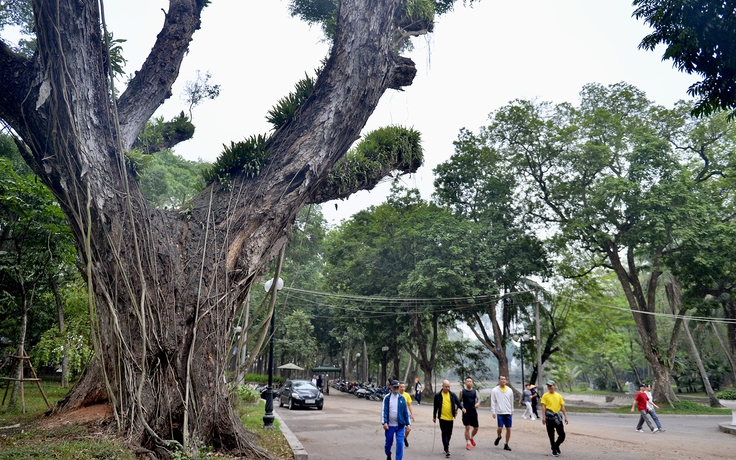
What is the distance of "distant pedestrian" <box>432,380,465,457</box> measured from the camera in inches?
324

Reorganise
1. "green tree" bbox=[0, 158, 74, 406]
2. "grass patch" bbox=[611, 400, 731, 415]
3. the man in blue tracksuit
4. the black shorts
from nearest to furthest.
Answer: the man in blue tracksuit
the black shorts
"green tree" bbox=[0, 158, 74, 406]
"grass patch" bbox=[611, 400, 731, 415]

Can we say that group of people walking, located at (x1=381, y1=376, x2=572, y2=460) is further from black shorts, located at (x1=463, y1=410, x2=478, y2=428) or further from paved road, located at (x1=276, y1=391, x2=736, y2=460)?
paved road, located at (x1=276, y1=391, x2=736, y2=460)

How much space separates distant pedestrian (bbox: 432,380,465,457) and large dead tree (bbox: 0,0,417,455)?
3565mm

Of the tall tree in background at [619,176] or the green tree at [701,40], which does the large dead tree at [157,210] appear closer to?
the green tree at [701,40]

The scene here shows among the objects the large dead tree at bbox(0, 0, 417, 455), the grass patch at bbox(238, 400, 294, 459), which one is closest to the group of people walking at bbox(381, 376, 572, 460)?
the grass patch at bbox(238, 400, 294, 459)

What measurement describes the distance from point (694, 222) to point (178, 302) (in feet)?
67.1

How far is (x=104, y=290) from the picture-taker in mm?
5164

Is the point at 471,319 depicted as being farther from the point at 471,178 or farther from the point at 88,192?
the point at 88,192

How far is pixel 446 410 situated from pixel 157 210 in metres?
5.54

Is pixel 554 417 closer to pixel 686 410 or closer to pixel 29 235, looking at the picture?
pixel 29 235

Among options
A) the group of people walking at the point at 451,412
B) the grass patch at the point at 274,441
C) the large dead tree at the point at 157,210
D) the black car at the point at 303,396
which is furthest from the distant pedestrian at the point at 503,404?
the black car at the point at 303,396

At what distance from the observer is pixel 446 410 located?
829 cm

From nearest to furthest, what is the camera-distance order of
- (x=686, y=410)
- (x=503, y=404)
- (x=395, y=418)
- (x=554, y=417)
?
(x=395, y=418), (x=554, y=417), (x=503, y=404), (x=686, y=410)

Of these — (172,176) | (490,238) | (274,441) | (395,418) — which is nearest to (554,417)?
(395,418)
